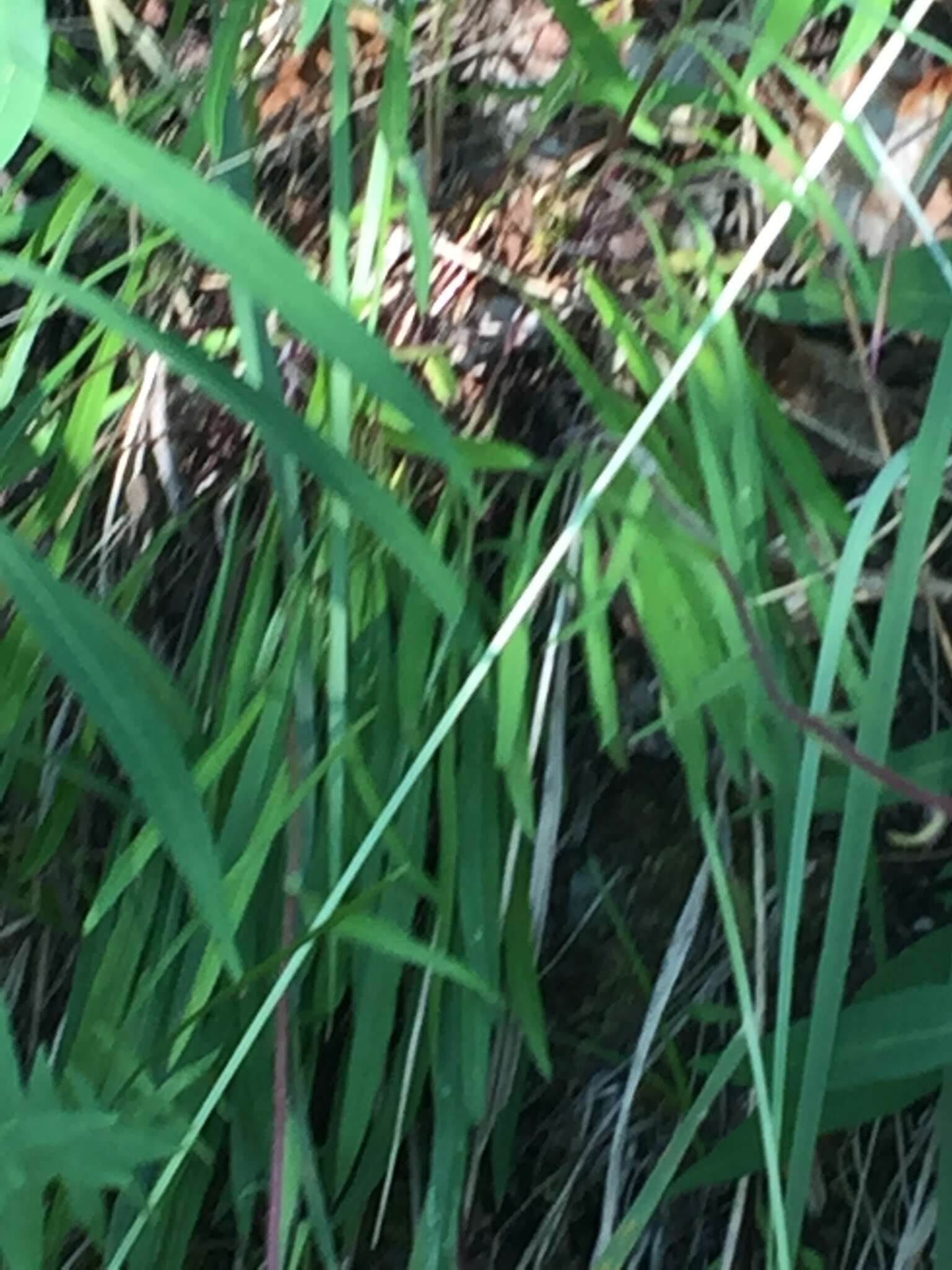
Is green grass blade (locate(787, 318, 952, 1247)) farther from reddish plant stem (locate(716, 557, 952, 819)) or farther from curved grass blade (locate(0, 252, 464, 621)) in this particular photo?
curved grass blade (locate(0, 252, 464, 621))

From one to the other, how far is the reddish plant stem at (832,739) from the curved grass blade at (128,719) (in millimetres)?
220

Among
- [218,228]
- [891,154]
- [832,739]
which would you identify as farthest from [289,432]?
[891,154]

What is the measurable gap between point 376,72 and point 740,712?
1.24ft

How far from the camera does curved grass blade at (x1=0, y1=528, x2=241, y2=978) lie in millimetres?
473

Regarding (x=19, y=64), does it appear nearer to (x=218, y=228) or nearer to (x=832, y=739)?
(x=218, y=228)

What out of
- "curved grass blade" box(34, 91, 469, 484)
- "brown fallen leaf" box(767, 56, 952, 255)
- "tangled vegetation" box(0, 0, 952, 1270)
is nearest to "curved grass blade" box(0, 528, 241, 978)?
"tangled vegetation" box(0, 0, 952, 1270)

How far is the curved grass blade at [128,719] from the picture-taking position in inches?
18.6

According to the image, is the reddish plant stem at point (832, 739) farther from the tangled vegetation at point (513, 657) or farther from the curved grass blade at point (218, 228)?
the curved grass blade at point (218, 228)

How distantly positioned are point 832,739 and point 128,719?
26 cm

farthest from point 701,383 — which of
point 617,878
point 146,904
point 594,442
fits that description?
point 146,904

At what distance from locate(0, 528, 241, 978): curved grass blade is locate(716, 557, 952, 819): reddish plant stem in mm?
220

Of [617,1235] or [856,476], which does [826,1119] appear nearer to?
[617,1235]

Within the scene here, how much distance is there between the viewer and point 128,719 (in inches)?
18.7

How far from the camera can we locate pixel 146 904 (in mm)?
594
